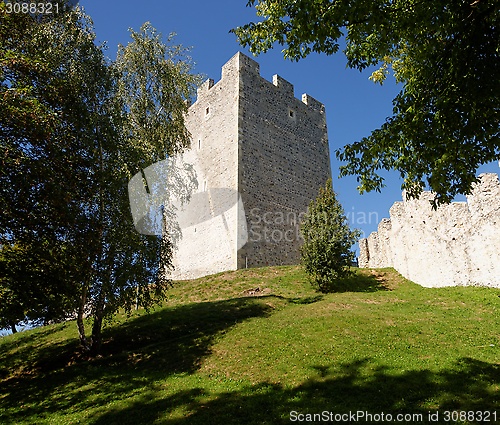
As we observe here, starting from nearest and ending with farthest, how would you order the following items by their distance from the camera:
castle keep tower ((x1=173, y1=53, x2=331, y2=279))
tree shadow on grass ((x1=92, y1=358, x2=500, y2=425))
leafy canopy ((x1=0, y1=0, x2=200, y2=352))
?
tree shadow on grass ((x1=92, y1=358, x2=500, y2=425)) < leafy canopy ((x1=0, y1=0, x2=200, y2=352)) < castle keep tower ((x1=173, y1=53, x2=331, y2=279))

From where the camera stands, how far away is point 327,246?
16484mm

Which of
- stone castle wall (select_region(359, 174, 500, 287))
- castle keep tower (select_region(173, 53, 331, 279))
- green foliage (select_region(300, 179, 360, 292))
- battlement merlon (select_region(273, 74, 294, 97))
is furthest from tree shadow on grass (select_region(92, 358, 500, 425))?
battlement merlon (select_region(273, 74, 294, 97))

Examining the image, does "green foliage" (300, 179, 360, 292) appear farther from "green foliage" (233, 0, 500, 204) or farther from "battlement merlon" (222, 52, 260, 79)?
"battlement merlon" (222, 52, 260, 79)

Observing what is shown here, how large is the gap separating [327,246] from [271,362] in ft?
27.4

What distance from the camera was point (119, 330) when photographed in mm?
13805

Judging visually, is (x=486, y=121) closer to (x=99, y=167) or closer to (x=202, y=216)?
(x=99, y=167)

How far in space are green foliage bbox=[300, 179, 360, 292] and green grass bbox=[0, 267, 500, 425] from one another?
35.2 inches

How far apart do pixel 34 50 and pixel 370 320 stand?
38.5 ft

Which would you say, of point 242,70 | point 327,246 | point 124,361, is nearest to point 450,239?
point 327,246

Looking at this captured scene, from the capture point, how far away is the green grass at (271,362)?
6801 mm

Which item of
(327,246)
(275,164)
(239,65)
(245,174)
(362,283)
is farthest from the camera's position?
(275,164)

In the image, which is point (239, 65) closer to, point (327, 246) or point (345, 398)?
point (327, 246)

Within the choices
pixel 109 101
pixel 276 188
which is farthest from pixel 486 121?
pixel 276 188

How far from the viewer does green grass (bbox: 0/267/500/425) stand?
22.3ft
